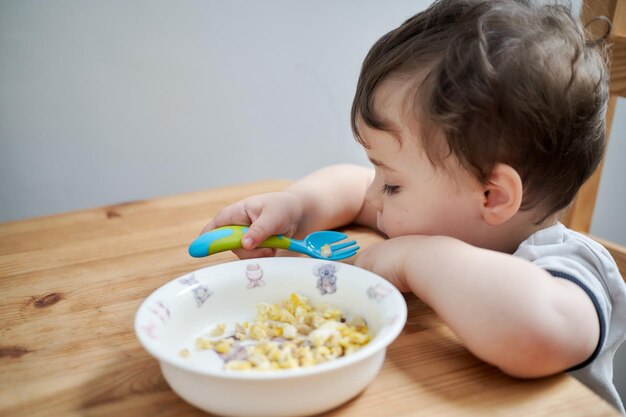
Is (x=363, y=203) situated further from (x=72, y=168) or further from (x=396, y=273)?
(x=72, y=168)

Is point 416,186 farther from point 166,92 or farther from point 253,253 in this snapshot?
point 166,92

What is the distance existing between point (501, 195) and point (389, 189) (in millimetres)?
142

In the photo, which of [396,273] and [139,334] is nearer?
[139,334]

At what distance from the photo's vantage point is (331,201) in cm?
96

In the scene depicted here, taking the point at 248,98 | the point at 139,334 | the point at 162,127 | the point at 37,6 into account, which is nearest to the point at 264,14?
the point at 248,98

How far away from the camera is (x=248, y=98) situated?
5.29 ft

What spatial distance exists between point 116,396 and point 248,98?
1189 millimetres

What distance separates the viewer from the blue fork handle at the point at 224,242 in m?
0.75

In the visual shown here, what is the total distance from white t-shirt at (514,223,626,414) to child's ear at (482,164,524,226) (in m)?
0.05

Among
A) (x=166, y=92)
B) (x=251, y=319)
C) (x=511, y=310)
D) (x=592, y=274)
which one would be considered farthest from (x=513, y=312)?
(x=166, y=92)

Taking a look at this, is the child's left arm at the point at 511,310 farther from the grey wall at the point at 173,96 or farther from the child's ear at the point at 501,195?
the grey wall at the point at 173,96

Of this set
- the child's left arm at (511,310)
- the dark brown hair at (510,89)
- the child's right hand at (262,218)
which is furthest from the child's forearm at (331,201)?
the child's left arm at (511,310)

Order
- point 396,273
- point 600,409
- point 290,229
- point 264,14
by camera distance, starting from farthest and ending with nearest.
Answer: point 264,14, point 290,229, point 396,273, point 600,409

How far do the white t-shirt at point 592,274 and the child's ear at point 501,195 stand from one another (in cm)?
5
